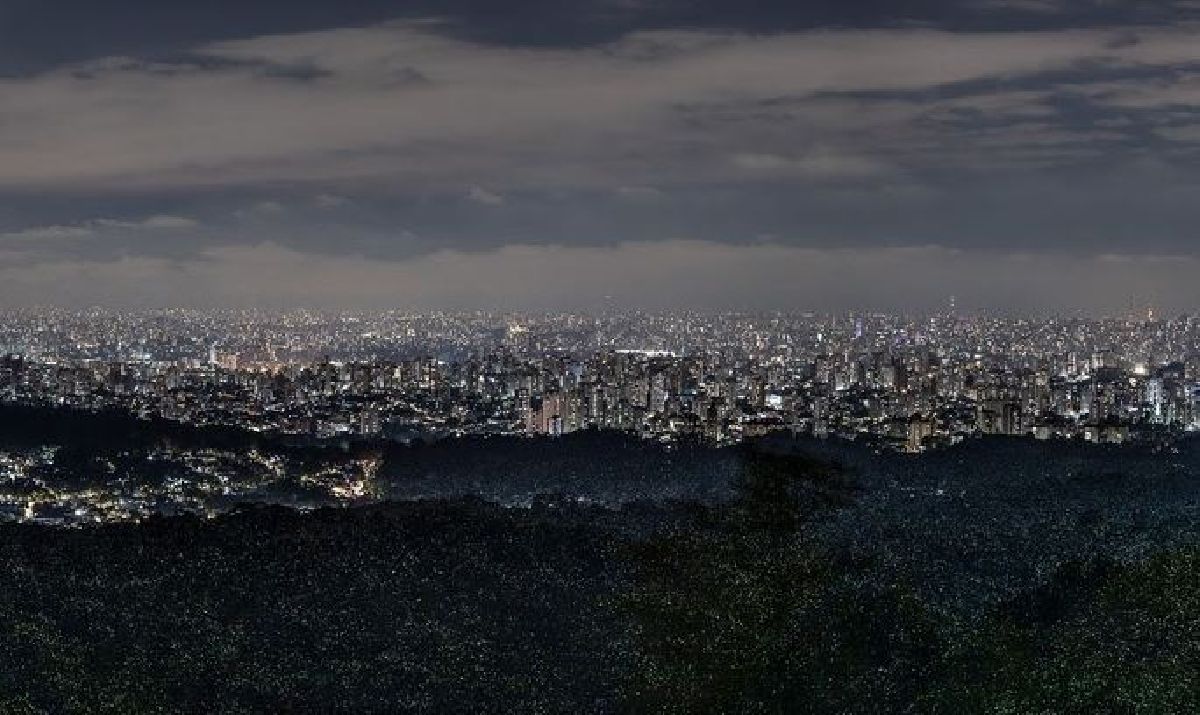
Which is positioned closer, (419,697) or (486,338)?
(419,697)

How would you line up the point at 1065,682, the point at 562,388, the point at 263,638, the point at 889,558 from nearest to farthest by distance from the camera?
the point at 1065,682, the point at 263,638, the point at 889,558, the point at 562,388

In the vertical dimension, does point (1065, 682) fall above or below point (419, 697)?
above

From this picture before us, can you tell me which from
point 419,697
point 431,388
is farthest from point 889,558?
point 431,388

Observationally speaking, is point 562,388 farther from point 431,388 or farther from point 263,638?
point 263,638

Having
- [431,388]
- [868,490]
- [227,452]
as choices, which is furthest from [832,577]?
[431,388]

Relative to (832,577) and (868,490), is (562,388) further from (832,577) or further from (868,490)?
(832,577)

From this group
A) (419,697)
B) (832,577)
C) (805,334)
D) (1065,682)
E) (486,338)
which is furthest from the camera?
(486,338)
